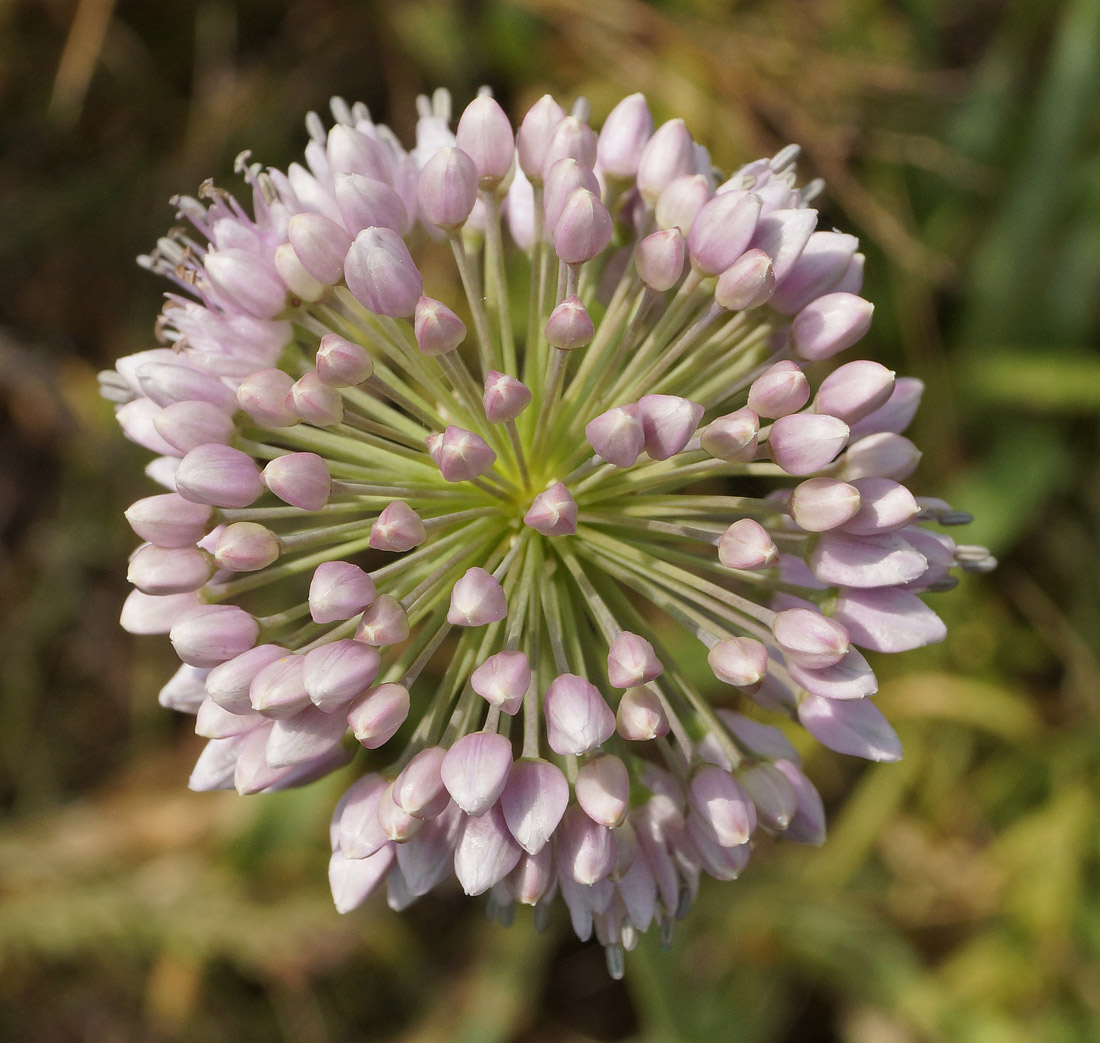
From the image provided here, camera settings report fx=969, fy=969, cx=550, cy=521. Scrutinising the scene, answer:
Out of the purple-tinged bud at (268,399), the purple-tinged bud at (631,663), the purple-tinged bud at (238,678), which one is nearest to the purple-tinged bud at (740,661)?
the purple-tinged bud at (631,663)

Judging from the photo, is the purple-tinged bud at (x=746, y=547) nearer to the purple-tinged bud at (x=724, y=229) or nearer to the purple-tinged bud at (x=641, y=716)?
the purple-tinged bud at (x=641, y=716)

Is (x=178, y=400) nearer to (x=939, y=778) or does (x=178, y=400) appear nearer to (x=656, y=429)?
(x=656, y=429)

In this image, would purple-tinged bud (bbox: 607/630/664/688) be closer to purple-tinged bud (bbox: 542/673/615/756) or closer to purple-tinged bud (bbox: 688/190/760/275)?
purple-tinged bud (bbox: 542/673/615/756)

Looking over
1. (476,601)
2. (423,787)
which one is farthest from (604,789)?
(476,601)

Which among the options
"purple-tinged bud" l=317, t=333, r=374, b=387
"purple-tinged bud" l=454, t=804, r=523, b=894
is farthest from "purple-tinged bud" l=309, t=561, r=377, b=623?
"purple-tinged bud" l=454, t=804, r=523, b=894

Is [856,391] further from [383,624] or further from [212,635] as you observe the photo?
Result: [212,635]

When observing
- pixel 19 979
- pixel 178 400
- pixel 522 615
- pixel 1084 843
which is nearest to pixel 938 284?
pixel 1084 843
